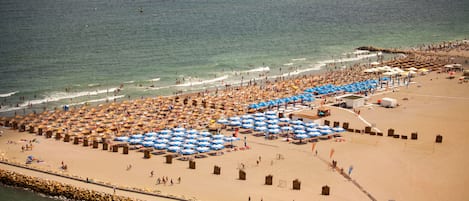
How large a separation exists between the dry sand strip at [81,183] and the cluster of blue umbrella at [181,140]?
7.49m

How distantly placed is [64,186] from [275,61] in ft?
176

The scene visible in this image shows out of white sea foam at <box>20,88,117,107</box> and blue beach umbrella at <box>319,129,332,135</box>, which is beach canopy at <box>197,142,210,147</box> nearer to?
blue beach umbrella at <box>319,129,332,135</box>

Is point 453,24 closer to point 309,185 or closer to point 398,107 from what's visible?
point 398,107

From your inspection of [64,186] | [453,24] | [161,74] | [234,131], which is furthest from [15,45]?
[453,24]

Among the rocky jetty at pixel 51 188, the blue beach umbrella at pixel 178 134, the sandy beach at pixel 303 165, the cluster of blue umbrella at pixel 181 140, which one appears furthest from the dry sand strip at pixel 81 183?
the blue beach umbrella at pixel 178 134

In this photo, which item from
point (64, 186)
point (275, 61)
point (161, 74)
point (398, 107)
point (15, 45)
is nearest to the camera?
point (64, 186)

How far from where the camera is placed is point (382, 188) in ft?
127

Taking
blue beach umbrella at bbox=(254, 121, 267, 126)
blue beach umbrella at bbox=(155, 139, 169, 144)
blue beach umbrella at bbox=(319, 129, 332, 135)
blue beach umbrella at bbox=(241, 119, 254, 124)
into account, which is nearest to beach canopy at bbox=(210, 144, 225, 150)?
blue beach umbrella at bbox=(155, 139, 169, 144)

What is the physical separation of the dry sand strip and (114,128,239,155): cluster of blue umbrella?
749 cm

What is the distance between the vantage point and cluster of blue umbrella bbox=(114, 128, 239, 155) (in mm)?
45844

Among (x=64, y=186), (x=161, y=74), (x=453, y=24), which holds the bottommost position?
(x=64, y=186)

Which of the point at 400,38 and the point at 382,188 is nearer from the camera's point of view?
the point at 382,188

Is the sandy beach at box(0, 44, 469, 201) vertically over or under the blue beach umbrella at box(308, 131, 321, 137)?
under

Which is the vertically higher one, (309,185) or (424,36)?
(424,36)
